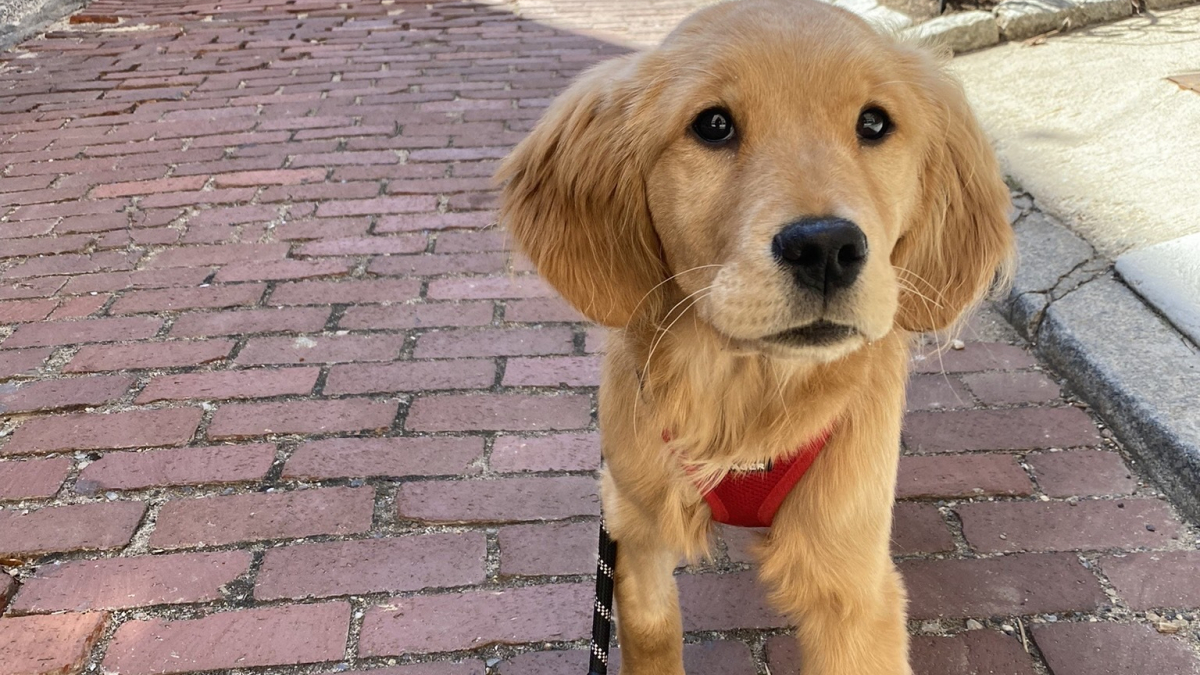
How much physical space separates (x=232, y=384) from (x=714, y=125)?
83.0 inches

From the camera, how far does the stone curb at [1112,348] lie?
260 cm

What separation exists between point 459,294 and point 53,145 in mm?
3142

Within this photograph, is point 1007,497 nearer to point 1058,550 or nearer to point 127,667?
point 1058,550

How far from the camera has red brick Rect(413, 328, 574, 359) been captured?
334 centimetres

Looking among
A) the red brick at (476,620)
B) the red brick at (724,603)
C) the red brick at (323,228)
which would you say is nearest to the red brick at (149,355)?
the red brick at (323,228)

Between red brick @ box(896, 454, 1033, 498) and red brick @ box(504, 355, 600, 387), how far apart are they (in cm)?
106

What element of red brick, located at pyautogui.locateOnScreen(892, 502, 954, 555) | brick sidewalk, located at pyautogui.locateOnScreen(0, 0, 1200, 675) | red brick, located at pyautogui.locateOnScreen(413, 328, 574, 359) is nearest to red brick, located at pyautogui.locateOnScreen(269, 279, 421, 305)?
brick sidewalk, located at pyautogui.locateOnScreen(0, 0, 1200, 675)

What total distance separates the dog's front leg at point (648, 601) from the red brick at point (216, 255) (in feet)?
8.29

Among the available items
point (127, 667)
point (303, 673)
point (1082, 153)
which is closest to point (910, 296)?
point (303, 673)

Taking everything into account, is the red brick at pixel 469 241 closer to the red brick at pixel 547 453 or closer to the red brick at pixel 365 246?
the red brick at pixel 365 246

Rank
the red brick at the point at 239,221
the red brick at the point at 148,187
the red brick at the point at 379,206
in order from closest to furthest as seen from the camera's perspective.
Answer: the red brick at the point at 239,221 → the red brick at the point at 379,206 → the red brick at the point at 148,187

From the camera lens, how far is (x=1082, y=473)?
2.68 meters

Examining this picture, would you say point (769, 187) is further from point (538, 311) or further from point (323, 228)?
point (323, 228)

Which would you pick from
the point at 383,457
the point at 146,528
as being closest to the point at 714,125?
the point at 383,457
